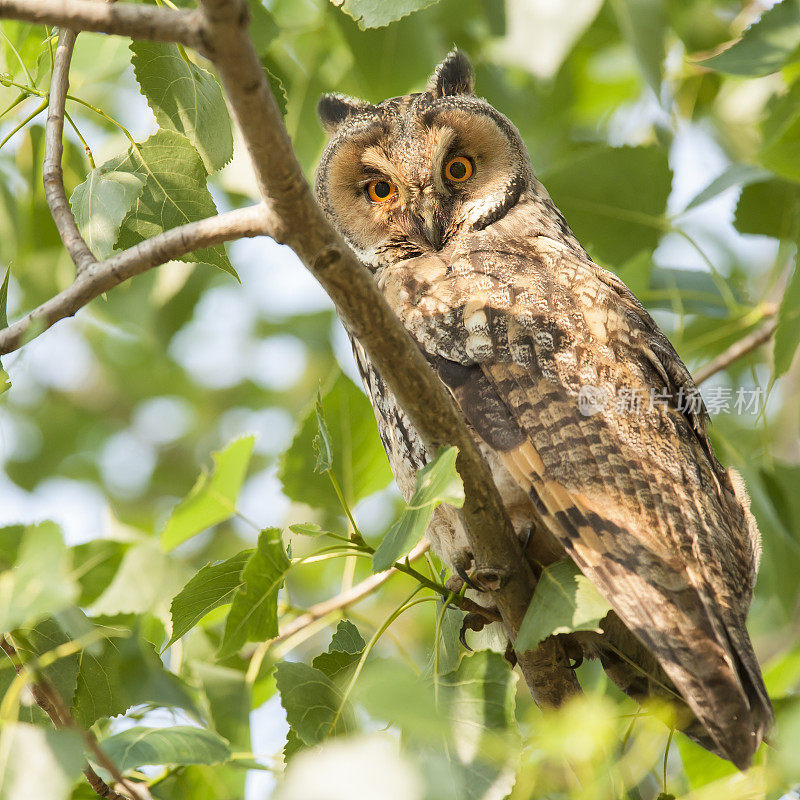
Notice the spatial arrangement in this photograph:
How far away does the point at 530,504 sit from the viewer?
1579 millimetres

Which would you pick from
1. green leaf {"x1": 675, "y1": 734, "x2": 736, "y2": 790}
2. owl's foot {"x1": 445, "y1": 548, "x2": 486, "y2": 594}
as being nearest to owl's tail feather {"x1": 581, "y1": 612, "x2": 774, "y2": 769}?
green leaf {"x1": 675, "y1": 734, "x2": 736, "y2": 790}

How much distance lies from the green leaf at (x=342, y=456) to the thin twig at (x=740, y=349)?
3.72 ft

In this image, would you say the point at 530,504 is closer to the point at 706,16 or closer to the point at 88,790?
the point at 88,790

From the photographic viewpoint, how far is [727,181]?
2.22 m

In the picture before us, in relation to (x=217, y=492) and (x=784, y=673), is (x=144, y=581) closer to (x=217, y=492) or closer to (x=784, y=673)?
(x=217, y=492)

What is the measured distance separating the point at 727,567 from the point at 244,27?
1.15m

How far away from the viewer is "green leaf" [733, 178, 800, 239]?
2402 mm

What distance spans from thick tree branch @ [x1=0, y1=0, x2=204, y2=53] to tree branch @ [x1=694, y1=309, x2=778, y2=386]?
1.93 meters

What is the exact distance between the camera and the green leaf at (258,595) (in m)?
1.36

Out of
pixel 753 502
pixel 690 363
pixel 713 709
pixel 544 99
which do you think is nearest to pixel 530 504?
pixel 713 709

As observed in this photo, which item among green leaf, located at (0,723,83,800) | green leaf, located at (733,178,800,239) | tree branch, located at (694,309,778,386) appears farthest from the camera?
tree branch, located at (694,309,778,386)

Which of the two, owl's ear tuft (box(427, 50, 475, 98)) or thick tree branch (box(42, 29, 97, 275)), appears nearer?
thick tree branch (box(42, 29, 97, 275))

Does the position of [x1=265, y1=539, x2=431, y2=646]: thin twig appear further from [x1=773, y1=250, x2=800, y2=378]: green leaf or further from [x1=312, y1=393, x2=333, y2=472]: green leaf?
Answer: [x1=773, y1=250, x2=800, y2=378]: green leaf

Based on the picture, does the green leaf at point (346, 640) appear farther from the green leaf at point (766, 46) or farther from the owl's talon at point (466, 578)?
the green leaf at point (766, 46)
